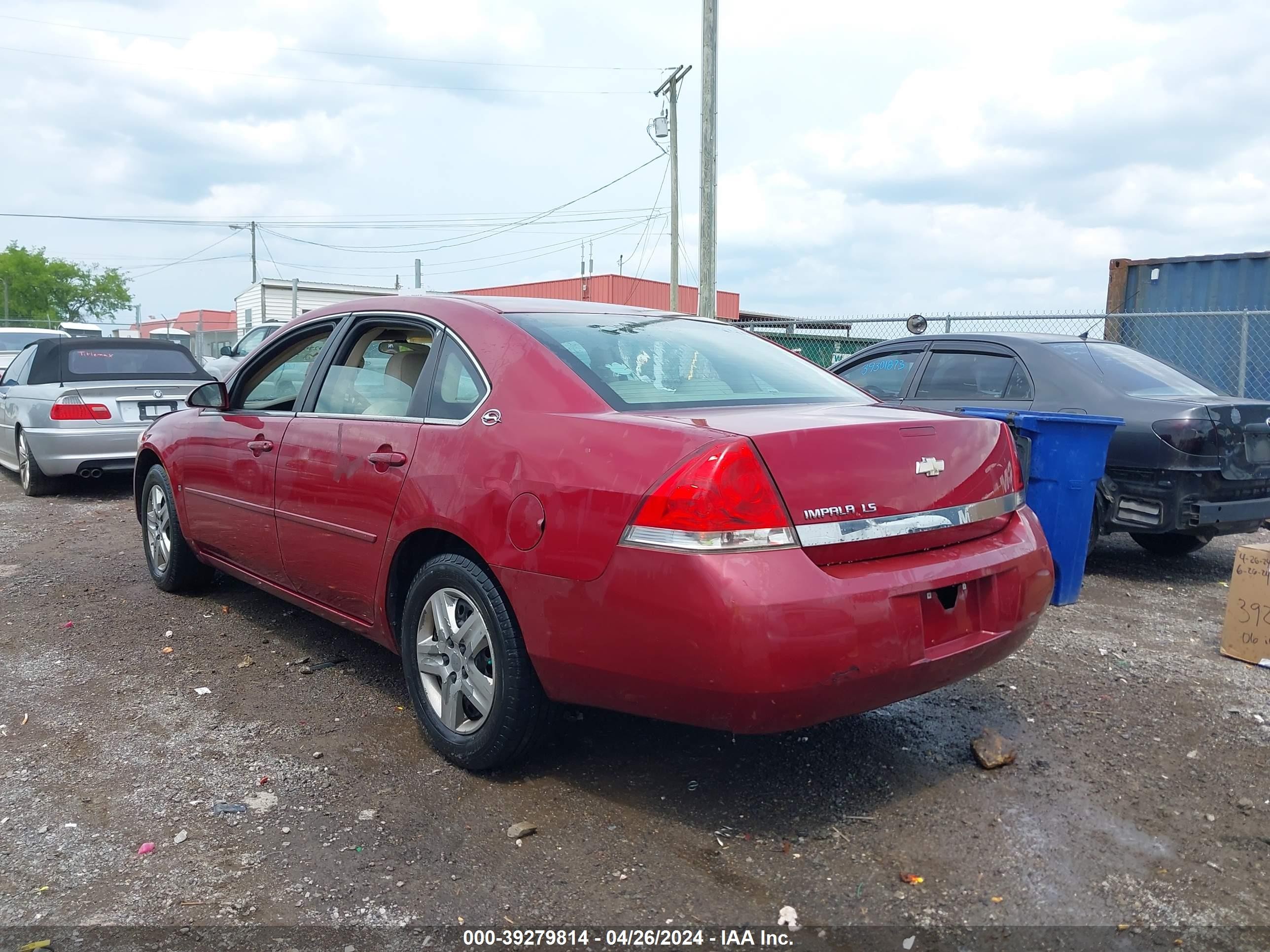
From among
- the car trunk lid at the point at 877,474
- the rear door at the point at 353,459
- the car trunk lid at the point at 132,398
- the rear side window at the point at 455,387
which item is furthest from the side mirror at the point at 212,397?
the car trunk lid at the point at 132,398

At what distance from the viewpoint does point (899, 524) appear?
276 centimetres

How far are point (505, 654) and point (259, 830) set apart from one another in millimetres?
883

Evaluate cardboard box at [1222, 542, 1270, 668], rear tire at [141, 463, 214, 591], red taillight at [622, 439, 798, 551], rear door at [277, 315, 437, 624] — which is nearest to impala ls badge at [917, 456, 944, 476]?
red taillight at [622, 439, 798, 551]

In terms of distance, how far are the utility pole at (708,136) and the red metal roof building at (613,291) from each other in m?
16.2

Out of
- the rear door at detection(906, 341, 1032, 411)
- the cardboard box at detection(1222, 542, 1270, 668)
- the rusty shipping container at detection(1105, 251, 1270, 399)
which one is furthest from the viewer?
the rusty shipping container at detection(1105, 251, 1270, 399)

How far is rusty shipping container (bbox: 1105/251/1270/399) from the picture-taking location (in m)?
10.2

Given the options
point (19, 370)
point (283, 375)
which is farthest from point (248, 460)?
point (19, 370)

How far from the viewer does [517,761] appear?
3.18 meters

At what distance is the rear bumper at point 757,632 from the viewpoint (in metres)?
2.50

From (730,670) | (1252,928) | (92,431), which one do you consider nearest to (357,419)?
(730,670)

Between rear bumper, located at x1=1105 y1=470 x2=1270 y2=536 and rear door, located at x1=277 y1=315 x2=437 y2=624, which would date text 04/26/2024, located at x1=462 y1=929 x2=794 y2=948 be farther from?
rear bumper, located at x1=1105 y1=470 x2=1270 y2=536

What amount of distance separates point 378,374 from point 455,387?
0.59 meters

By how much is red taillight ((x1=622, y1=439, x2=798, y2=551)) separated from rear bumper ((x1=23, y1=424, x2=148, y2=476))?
7.39 metres

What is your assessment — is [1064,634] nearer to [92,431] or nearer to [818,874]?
[818,874]
